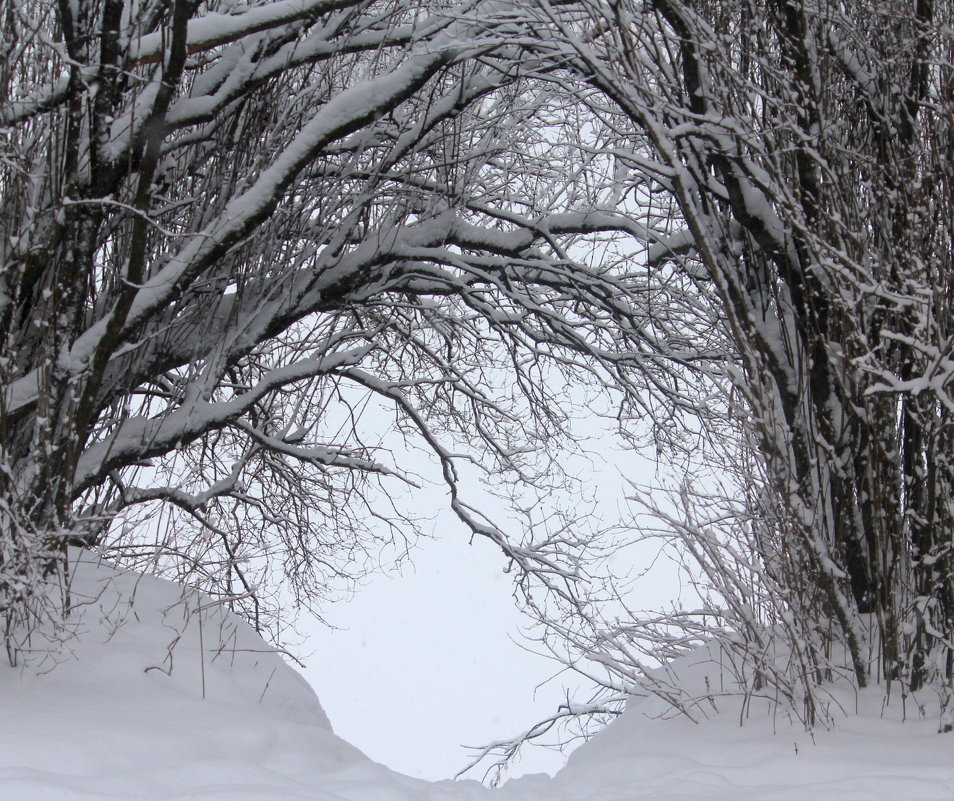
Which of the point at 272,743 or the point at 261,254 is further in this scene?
the point at 261,254

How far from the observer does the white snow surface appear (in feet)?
9.53

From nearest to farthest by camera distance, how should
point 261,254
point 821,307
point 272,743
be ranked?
1. point 272,743
2. point 821,307
3. point 261,254

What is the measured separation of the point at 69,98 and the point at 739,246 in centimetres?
317

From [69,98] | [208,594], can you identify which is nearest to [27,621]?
[208,594]

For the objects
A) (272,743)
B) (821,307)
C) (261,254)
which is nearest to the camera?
(272,743)

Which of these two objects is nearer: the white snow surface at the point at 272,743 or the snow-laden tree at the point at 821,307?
the white snow surface at the point at 272,743

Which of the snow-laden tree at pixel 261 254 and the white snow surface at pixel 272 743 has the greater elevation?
the snow-laden tree at pixel 261 254

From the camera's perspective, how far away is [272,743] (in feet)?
11.8

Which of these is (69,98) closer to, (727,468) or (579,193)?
(727,468)

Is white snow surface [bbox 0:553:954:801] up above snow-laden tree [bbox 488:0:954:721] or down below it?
Result: below

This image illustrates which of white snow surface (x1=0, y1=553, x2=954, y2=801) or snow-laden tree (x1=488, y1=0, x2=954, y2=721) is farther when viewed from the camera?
snow-laden tree (x1=488, y1=0, x2=954, y2=721)

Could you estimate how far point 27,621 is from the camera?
359 cm

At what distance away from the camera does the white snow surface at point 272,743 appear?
9.53ft

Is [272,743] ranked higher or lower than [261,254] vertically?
lower
